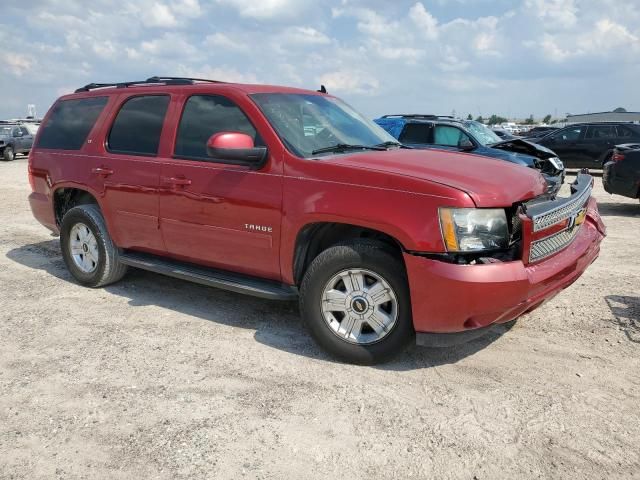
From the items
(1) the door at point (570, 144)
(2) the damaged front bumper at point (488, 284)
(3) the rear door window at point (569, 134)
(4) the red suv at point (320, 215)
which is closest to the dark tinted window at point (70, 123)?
(4) the red suv at point (320, 215)

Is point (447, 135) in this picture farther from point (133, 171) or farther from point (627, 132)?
point (133, 171)

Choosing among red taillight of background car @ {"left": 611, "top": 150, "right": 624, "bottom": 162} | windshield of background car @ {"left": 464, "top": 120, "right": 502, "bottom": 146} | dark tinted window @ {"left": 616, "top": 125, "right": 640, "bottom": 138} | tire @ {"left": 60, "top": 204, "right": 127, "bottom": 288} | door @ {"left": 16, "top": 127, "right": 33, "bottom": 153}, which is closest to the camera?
tire @ {"left": 60, "top": 204, "right": 127, "bottom": 288}

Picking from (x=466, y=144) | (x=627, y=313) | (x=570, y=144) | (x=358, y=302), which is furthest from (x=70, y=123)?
(x=570, y=144)

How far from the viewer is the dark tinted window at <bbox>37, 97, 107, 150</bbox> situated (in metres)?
5.44

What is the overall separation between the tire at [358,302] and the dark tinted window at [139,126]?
1969 mm

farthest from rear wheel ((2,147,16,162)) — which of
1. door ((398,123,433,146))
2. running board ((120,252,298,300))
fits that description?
running board ((120,252,298,300))

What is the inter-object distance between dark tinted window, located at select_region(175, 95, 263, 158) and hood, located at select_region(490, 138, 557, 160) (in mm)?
6163

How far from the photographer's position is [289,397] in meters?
3.40

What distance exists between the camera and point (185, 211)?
4480 mm

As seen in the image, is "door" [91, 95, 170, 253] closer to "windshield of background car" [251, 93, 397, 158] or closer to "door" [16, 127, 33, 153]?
"windshield of background car" [251, 93, 397, 158]

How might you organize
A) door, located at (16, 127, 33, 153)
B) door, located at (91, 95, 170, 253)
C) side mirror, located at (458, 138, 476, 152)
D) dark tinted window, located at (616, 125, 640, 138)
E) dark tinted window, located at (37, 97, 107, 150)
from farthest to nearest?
door, located at (16, 127, 33, 153)
dark tinted window, located at (616, 125, 640, 138)
side mirror, located at (458, 138, 476, 152)
dark tinted window, located at (37, 97, 107, 150)
door, located at (91, 95, 170, 253)

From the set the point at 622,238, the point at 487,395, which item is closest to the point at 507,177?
the point at 487,395

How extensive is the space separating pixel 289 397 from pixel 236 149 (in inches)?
66.0

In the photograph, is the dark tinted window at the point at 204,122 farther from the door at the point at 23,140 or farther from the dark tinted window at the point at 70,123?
the door at the point at 23,140
